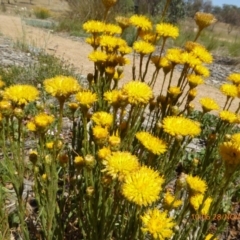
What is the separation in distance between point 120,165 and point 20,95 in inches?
28.5

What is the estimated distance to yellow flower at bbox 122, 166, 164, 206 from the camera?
4.52 ft

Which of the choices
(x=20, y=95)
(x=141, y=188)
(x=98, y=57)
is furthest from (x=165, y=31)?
(x=141, y=188)

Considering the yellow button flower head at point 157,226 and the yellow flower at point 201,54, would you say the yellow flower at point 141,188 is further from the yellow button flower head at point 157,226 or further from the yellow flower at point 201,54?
the yellow flower at point 201,54

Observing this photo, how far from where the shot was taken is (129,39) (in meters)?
11.9

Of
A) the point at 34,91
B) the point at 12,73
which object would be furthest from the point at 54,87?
the point at 12,73

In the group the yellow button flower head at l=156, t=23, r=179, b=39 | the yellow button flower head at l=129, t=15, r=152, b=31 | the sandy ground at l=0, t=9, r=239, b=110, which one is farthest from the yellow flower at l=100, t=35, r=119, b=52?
the sandy ground at l=0, t=9, r=239, b=110

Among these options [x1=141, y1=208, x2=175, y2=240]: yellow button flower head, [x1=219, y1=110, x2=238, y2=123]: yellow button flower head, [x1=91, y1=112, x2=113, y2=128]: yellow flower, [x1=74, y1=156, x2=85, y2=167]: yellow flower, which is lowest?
[x1=219, y1=110, x2=238, y2=123]: yellow button flower head

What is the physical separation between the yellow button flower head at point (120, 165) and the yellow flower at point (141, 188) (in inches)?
1.1

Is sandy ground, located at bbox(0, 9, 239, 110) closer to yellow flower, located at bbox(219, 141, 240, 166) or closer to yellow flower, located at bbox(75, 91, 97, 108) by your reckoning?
yellow flower, located at bbox(75, 91, 97, 108)

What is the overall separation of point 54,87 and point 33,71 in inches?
158

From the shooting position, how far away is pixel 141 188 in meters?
1.39

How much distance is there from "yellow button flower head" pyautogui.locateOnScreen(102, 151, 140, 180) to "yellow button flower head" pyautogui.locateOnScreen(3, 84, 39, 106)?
606 millimetres

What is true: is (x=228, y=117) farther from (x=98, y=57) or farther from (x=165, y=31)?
(x=98, y=57)

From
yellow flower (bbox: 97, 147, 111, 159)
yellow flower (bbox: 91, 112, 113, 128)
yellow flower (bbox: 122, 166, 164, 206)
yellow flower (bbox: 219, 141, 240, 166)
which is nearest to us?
yellow flower (bbox: 122, 166, 164, 206)
